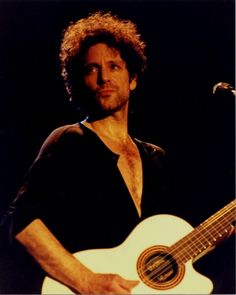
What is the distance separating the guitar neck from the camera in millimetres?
1447

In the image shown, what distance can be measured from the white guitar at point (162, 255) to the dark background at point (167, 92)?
153mm

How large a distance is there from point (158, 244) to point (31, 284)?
0.46 meters

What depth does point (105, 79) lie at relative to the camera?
1636 mm

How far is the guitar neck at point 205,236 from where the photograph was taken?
4.75ft

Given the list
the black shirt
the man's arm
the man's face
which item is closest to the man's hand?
the man's arm

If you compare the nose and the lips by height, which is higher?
the nose

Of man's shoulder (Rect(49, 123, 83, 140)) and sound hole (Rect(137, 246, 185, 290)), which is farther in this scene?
man's shoulder (Rect(49, 123, 83, 140))

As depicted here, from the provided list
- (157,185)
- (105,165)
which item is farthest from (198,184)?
(105,165)

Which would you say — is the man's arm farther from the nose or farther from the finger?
the nose

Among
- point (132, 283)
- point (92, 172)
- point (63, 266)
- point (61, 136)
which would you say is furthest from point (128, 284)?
point (61, 136)

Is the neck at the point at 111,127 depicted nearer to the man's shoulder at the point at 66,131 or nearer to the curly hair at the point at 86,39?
the man's shoulder at the point at 66,131

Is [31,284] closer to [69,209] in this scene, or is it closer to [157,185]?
[69,209]

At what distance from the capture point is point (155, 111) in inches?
70.1

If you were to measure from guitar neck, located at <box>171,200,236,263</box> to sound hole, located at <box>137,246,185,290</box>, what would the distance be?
3 cm
